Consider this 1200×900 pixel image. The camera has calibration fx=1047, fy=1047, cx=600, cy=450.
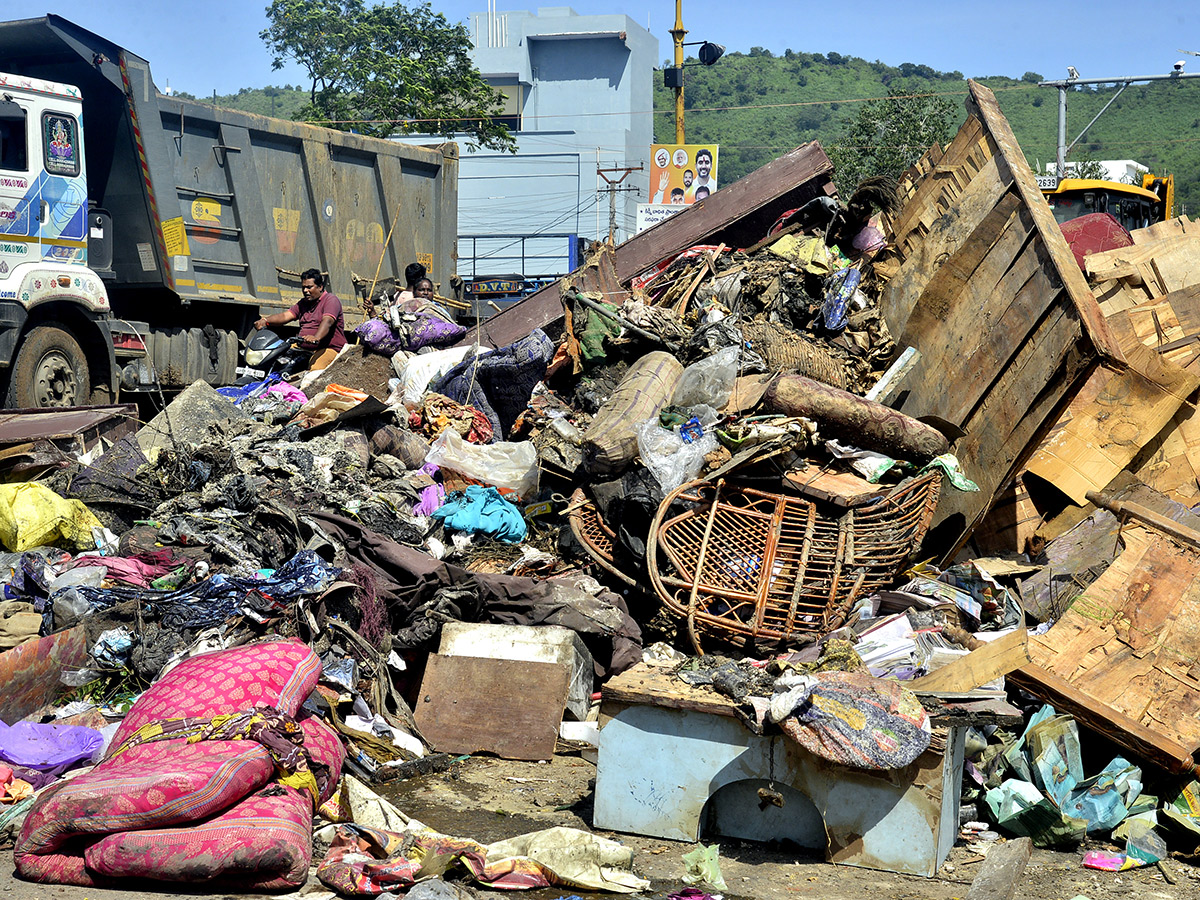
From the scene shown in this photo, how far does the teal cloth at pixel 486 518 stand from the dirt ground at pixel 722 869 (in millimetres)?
1810

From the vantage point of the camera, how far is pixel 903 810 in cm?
334

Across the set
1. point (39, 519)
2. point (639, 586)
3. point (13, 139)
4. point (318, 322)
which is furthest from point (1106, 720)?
point (13, 139)

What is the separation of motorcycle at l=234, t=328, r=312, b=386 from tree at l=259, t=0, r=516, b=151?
1532cm

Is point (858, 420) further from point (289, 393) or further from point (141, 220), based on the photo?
point (141, 220)

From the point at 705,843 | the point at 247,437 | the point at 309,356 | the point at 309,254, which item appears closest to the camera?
the point at 705,843

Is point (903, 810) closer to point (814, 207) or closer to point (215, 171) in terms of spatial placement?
point (814, 207)

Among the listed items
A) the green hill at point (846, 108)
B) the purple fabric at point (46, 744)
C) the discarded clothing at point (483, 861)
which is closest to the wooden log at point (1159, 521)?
the discarded clothing at point (483, 861)

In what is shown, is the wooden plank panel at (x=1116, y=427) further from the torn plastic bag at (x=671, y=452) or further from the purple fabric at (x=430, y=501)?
the purple fabric at (x=430, y=501)

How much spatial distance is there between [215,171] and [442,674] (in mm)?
6134

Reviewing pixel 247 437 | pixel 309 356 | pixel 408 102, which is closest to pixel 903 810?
pixel 247 437

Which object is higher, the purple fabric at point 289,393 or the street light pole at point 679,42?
the street light pole at point 679,42

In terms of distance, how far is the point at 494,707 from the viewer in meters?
4.55

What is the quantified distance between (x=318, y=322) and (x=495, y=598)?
444cm

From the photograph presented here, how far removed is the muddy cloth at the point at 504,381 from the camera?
7.11 m
